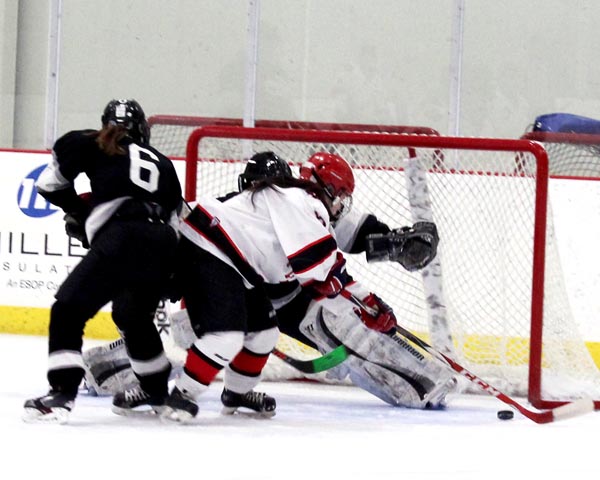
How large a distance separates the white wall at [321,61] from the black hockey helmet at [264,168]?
2256mm

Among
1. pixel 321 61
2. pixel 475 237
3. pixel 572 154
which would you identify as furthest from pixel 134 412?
pixel 321 61

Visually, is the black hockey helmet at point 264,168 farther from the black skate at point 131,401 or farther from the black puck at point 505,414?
the black puck at point 505,414

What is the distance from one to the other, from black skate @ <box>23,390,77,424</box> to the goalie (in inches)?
21.2

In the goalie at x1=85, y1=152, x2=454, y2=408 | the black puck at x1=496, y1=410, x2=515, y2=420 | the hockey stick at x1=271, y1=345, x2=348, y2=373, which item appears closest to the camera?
the black puck at x1=496, y1=410, x2=515, y2=420

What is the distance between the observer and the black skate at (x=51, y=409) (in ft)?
10.1

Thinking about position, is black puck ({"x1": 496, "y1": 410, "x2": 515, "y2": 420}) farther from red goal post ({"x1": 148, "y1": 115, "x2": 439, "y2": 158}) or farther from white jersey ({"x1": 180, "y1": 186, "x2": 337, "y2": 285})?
red goal post ({"x1": 148, "y1": 115, "x2": 439, "y2": 158})

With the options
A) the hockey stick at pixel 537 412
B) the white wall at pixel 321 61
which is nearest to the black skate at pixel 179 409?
A: the hockey stick at pixel 537 412

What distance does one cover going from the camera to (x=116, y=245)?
3.07 m

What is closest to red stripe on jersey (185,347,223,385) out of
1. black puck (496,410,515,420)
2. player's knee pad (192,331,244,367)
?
player's knee pad (192,331,244,367)

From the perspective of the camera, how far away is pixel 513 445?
3.07 metres

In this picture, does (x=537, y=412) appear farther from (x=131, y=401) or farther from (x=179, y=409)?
(x=131, y=401)

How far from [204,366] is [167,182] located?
527 millimetres

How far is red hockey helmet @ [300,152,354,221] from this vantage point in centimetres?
364

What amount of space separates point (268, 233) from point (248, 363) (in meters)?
0.40
